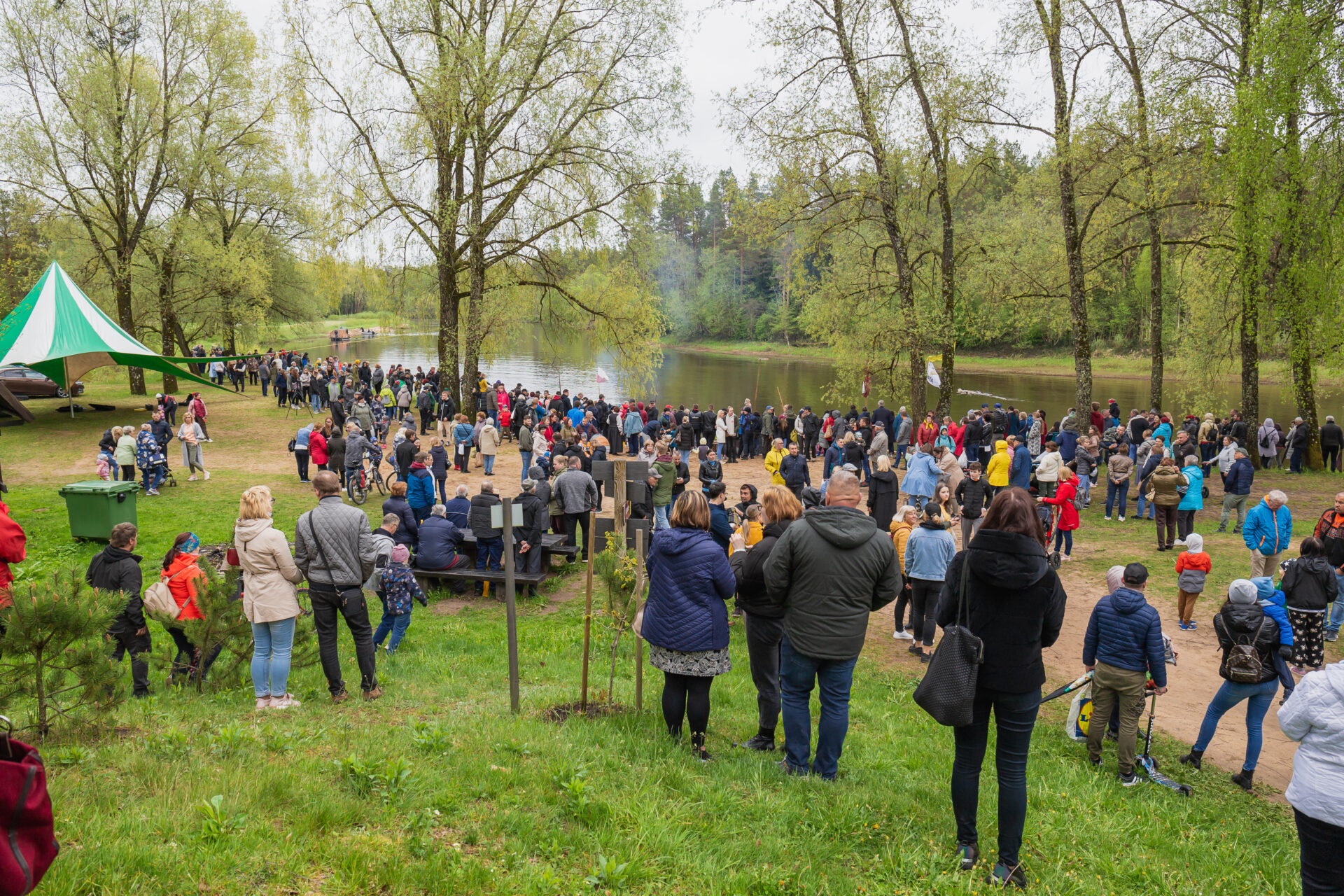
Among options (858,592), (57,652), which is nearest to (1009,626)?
(858,592)

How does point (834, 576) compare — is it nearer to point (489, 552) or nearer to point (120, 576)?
point (120, 576)

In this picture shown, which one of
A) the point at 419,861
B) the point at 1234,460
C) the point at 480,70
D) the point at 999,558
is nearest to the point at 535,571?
the point at 419,861

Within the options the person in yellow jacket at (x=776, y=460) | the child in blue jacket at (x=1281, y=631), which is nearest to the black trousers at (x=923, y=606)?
the child in blue jacket at (x=1281, y=631)

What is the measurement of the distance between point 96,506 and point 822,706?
12.2 m

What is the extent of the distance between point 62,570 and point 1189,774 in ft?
26.6

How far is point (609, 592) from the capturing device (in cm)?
596

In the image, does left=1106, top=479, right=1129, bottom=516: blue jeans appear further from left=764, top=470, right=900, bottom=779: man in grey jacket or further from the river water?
left=764, top=470, right=900, bottom=779: man in grey jacket

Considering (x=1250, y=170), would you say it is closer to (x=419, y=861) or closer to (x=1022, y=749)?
(x=1022, y=749)

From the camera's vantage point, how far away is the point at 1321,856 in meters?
3.20

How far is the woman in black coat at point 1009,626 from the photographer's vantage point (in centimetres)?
354

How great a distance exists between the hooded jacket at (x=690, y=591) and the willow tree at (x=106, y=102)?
2738 centimetres

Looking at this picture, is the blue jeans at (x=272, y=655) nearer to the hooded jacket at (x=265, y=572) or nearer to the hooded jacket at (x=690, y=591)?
the hooded jacket at (x=265, y=572)

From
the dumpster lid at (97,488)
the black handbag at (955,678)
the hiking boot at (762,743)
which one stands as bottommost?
the hiking boot at (762,743)

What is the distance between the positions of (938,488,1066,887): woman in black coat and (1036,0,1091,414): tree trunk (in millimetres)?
16511
